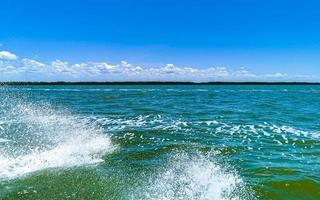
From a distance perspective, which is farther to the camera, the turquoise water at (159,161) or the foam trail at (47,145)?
the foam trail at (47,145)

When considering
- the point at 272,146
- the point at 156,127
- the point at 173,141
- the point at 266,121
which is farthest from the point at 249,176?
the point at 266,121

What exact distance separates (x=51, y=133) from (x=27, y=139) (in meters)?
1.93

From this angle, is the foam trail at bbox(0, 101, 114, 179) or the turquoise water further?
the foam trail at bbox(0, 101, 114, 179)

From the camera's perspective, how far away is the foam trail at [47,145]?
1362 cm

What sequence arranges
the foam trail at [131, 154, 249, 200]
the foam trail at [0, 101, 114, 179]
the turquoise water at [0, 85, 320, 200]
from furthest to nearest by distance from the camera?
the foam trail at [0, 101, 114, 179] < the turquoise water at [0, 85, 320, 200] < the foam trail at [131, 154, 249, 200]

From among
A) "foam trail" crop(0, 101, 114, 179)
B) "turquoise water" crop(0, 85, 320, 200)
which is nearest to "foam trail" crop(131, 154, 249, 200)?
"turquoise water" crop(0, 85, 320, 200)

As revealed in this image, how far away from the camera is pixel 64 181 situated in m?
11.6

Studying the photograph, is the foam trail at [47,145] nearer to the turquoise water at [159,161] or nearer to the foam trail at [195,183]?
the turquoise water at [159,161]

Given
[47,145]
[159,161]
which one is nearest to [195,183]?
[159,161]

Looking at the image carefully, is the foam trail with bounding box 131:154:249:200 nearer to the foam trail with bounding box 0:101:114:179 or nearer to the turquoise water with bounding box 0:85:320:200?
the turquoise water with bounding box 0:85:320:200

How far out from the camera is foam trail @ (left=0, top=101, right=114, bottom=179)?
1362cm

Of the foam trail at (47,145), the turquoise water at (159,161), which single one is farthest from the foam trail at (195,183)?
the foam trail at (47,145)

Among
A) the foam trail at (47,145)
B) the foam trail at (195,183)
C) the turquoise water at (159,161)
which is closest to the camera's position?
the foam trail at (195,183)

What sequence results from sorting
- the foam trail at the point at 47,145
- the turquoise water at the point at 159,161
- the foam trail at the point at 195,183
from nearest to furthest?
the foam trail at the point at 195,183, the turquoise water at the point at 159,161, the foam trail at the point at 47,145
